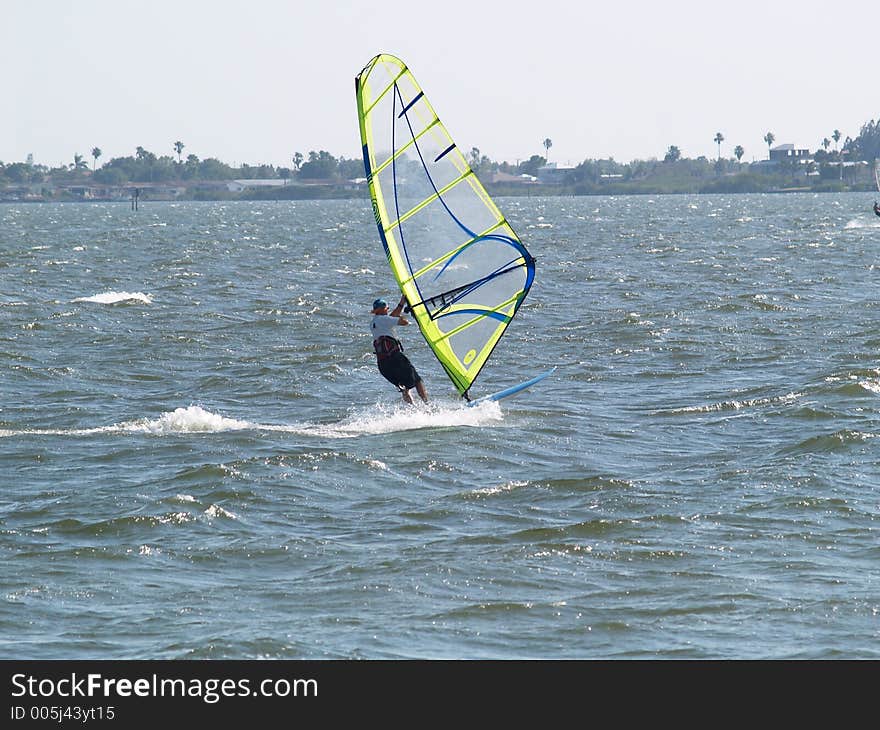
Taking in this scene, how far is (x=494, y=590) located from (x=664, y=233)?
6577 centimetres

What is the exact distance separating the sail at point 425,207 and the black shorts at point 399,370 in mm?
570

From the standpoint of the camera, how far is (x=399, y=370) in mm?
17234

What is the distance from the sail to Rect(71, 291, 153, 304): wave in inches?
741

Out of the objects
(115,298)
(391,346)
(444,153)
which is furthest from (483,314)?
(115,298)

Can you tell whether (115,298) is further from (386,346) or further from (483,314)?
(483,314)

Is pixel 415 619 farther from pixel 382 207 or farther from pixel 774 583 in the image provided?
pixel 382 207

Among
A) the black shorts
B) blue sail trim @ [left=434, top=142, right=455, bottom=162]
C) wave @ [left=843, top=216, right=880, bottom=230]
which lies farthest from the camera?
wave @ [left=843, top=216, right=880, bottom=230]

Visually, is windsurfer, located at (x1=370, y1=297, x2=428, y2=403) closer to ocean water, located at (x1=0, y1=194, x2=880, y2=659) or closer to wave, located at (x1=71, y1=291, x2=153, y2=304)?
ocean water, located at (x1=0, y1=194, x2=880, y2=659)

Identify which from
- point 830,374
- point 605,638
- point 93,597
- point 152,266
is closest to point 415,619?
point 605,638

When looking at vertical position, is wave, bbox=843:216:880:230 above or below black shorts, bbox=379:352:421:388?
above

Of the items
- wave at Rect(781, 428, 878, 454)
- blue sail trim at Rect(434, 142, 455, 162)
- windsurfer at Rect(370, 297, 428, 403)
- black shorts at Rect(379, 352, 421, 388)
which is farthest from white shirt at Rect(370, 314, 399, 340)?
wave at Rect(781, 428, 878, 454)

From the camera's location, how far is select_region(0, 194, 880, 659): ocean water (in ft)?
32.2

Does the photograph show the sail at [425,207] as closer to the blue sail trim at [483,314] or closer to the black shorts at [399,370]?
the blue sail trim at [483,314]

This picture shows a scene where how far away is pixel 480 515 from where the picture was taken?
42.0ft
